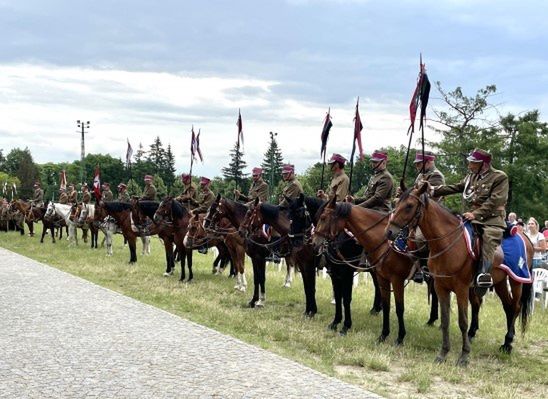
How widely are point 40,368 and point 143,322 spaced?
3.31m

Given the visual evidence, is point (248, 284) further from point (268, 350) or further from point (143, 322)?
point (268, 350)

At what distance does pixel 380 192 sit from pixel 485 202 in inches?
100

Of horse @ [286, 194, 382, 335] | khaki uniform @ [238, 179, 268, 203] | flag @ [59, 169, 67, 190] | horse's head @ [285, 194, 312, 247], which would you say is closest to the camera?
horse @ [286, 194, 382, 335]

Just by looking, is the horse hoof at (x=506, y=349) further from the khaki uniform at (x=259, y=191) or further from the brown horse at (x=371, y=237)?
the khaki uniform at (x=259, y=191)

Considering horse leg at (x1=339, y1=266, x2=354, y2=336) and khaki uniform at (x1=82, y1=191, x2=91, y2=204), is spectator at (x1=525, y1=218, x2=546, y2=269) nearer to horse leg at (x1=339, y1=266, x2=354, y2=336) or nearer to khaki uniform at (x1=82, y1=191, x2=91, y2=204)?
horse leg at (x1=339, y1=266, x2=354, y2=336)

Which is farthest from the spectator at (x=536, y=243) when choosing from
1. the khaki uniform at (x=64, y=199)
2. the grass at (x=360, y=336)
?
the khaki uniform at (x=64, y=199)

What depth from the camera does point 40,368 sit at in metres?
7.84

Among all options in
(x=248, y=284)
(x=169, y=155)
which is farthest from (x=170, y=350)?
(x=169, y=155)

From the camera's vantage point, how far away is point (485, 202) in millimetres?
9406

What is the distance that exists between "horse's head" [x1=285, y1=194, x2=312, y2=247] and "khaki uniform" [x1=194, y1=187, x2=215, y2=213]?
5638 millimetres

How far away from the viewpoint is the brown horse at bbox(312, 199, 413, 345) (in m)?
10.6

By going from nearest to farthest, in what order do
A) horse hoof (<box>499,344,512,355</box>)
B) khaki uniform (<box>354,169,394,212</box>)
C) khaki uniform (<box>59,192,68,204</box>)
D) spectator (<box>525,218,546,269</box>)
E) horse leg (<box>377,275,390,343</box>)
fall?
horse hoof (<box>499,344,512,355</box>)
horse leg (<box>377,275,390,343</box>)
khaki uniform (<box>354,169,394,212</box>)
spectator (<box>525,218,546,269</box>)
khaki uniform (<box>59,192,68,204</box>)

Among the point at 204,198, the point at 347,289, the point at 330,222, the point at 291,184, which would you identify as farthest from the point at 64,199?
the point at 330,222

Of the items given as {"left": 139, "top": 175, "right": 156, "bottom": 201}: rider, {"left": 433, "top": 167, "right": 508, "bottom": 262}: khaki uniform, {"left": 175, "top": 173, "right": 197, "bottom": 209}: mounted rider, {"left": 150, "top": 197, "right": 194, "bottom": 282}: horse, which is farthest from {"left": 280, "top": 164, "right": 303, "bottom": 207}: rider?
{"left": 139, "top": 175, "right": 156, "bottom": 201}: rider
